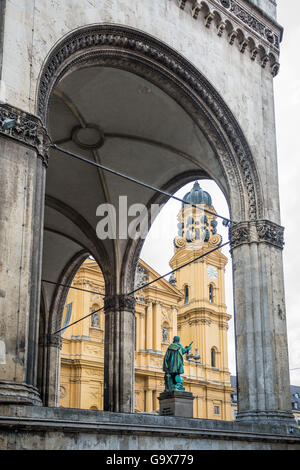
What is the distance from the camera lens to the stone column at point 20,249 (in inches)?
343

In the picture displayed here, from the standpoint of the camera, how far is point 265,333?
13.0 metres

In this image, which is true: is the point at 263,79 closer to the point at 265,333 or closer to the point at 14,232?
the point at 265,333

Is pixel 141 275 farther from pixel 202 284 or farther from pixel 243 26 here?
pixel 243 26

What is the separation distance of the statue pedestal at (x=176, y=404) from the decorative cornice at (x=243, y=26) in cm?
762

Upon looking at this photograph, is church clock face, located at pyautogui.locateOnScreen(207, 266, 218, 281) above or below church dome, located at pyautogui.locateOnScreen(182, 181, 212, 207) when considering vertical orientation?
below

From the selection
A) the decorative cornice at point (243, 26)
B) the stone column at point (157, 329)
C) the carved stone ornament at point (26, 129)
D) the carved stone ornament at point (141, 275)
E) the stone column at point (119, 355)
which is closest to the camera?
the carved stone ornament at point (26, 129)

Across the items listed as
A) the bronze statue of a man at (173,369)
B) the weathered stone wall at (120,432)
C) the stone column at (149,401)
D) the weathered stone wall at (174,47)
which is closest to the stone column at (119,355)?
the bronze statue of a man at (173,369)

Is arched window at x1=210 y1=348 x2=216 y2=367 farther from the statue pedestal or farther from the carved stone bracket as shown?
the statue pedestal

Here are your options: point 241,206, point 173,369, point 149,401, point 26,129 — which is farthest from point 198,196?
point 26,129

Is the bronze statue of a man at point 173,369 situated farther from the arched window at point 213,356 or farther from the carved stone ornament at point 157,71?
the arched window at point 213,356

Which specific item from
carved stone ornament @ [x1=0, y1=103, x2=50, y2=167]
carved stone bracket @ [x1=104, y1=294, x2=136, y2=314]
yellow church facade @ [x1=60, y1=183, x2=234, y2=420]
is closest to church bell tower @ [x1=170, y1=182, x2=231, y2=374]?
yellow church facade @ [x1=60, y1=183, x2=234, y2=420]

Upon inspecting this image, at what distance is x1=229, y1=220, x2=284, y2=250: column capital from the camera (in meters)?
13.6

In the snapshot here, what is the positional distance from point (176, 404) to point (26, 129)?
5711 mm

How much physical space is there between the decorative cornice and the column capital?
4073mm
